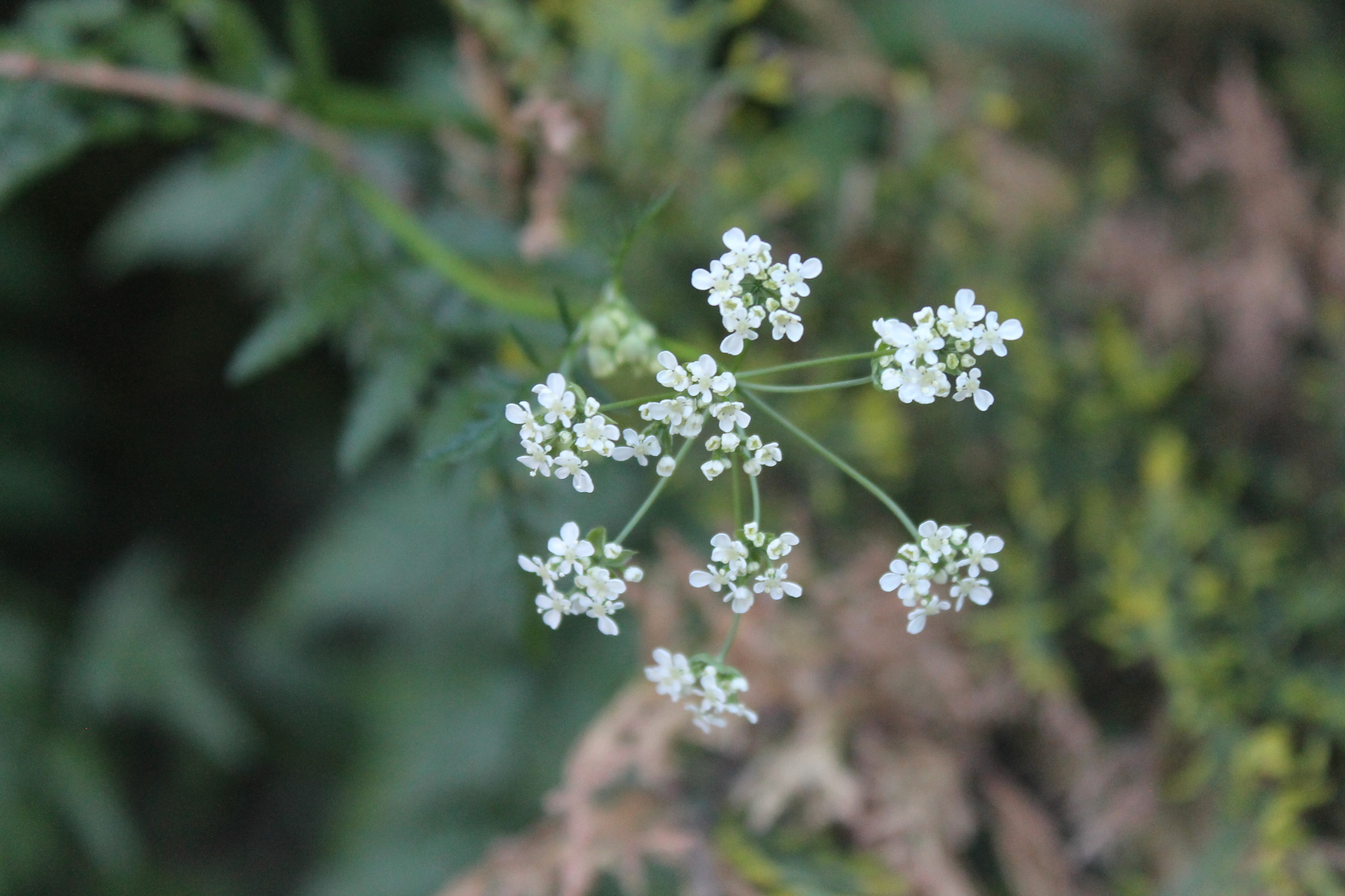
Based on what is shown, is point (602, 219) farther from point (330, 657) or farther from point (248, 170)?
point (330, 657)

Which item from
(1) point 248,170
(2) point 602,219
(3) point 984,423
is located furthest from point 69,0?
(3) point 984,423

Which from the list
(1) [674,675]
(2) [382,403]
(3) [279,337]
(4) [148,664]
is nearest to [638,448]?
(1) [674,675]

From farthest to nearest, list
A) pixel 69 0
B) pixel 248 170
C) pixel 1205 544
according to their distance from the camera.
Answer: pixel 248 170
pixel 1205 544
pixel 69 0

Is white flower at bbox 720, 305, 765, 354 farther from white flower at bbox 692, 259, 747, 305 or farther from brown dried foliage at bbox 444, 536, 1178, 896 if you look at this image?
brown dried foliage at bbox 444, 536, 1178, 896

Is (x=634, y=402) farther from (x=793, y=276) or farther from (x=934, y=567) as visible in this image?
(x=934, y=567)

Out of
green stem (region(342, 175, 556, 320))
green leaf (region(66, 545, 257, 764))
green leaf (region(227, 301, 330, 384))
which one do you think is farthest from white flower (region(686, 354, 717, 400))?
green leaf (region(66, 545, 257, 764))
